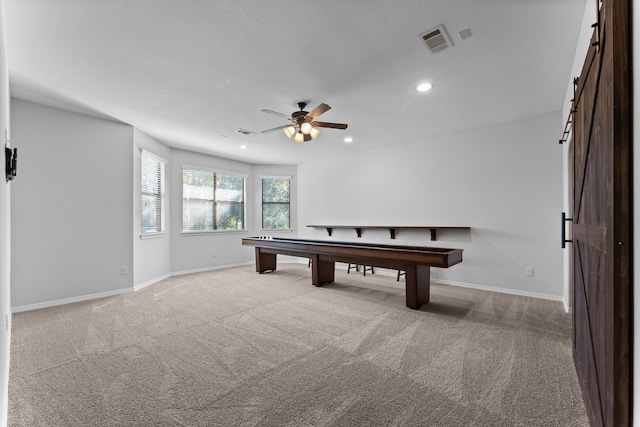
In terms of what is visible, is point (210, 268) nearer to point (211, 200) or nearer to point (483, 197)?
point (211, 200)

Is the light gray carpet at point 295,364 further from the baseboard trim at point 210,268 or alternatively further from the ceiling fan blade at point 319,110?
the ceiling fan blade at point 319,110

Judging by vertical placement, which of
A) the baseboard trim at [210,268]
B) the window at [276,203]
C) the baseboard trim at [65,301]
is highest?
the window at [276,203]

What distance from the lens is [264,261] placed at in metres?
5.98

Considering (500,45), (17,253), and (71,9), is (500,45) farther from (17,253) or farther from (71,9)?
(17,253)

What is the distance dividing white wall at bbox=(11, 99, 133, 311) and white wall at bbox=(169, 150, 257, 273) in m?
1.38

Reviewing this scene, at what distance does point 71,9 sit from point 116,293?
377 centimetres

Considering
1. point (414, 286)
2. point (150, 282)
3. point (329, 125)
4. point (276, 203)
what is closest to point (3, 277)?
point (329, 125)

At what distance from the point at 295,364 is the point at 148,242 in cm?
398

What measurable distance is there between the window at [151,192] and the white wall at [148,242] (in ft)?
0.37

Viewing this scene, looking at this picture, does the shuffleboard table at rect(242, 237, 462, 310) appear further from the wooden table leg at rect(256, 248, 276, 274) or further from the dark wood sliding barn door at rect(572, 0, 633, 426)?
the dark wood sliding barn door at rect(572, 0, 633, 426)

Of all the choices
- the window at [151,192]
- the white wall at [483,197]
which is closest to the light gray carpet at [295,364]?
the white wall at [483,197]

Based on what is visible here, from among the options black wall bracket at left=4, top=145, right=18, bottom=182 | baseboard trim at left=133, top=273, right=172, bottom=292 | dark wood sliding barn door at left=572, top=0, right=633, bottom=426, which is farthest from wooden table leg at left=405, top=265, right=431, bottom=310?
baseboard trim at left=133, top=273, right=172, bottom=292

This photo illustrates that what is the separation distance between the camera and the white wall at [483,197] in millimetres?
4012

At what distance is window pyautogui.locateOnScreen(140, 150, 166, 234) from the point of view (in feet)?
16.3
